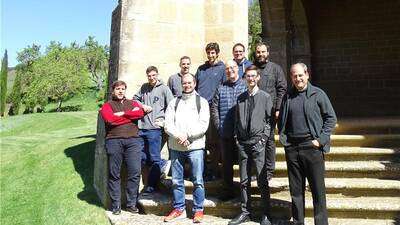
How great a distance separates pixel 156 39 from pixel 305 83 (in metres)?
2.85

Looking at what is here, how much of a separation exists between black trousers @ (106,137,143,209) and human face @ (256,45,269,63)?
1.85 metres

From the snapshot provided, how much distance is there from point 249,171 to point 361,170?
181 centimetres

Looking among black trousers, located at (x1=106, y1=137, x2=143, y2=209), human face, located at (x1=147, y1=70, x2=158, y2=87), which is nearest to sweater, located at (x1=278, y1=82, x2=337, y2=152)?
human face, located at (x1=147, y1=70, x2=158, y2=87)

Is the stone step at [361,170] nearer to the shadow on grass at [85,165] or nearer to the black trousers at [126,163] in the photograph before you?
the black trousers at [126,163]

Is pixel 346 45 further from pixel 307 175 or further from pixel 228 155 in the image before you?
pixel 307 175

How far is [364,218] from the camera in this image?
15.9 ft

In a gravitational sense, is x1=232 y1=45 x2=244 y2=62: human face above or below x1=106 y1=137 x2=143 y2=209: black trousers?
above

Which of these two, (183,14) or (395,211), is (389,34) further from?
(395,211)

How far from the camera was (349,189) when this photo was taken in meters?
5.25

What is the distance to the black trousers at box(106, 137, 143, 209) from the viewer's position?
5.40 m

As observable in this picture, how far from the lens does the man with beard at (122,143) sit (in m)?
5.40

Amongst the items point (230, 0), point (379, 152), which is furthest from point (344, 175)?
point (230, 0)

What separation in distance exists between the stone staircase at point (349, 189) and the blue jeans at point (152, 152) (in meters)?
0.22

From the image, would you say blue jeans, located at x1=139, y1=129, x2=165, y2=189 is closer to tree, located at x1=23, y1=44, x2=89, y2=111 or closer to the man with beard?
the man with beard
